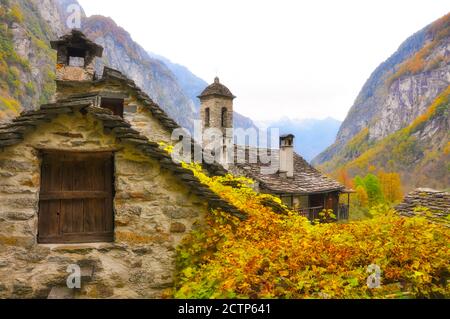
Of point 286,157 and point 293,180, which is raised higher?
point 286,157

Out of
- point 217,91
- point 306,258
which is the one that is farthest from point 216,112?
point 306,258

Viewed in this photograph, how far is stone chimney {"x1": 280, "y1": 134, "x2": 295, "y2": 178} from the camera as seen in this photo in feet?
71.5

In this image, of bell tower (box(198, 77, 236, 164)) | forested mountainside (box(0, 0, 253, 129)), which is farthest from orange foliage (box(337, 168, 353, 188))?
forested mountainside (box(0, 0, 253, 129))

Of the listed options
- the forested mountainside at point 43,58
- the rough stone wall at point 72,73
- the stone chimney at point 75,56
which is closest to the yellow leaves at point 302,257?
the rough stone wall at point 72,73

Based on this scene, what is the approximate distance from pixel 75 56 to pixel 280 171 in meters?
14.4

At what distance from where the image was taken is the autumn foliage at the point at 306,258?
4211mm

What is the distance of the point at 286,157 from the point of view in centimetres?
2222

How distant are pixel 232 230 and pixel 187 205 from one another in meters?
0.82

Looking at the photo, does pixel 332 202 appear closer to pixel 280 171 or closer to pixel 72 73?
pixel 280 171

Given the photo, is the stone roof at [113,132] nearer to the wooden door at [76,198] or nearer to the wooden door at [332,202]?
the wooden door at [76,198]

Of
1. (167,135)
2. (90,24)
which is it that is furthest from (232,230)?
(90,24)

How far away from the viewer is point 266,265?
187 inches

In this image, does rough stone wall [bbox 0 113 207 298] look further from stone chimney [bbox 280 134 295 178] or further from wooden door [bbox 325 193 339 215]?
wooden door [bbox 325 193 339 215]

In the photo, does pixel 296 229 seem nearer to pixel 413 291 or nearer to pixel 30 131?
pixel 413 291
